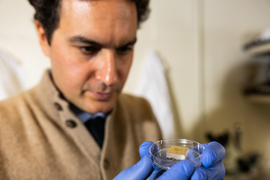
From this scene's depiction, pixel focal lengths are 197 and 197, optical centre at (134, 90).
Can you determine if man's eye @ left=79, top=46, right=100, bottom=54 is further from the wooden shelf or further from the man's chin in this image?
the wooden shelf

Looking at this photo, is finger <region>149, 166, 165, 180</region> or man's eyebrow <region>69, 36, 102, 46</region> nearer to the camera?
finger <region>149, 166, 165, 180</region>

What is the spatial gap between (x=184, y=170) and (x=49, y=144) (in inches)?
17.3

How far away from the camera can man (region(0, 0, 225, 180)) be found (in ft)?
1.69

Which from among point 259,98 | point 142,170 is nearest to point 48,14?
point 142,170

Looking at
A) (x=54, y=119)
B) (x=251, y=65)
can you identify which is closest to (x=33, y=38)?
(x=54, y=119)

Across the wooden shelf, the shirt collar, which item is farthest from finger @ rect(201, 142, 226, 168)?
the wooden shelf

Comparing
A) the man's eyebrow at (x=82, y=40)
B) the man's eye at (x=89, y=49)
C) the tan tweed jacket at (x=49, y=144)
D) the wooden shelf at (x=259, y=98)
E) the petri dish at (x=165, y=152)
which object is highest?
the man's eyebrow at (x=82, y=40)

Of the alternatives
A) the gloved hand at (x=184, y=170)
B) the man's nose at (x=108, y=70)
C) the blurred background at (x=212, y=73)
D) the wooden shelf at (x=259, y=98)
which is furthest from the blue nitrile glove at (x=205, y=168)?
the wooden shelf at (x=259, y=98)

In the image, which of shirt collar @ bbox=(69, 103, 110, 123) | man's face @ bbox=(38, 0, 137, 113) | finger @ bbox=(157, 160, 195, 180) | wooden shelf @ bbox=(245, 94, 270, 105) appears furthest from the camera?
wooden shelf @ bbox=(245, 94, 270, 105)

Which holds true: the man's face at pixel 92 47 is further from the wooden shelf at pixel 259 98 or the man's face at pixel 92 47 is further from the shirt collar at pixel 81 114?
the wooden shelf at pixel 259 98

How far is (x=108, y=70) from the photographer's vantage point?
529 mm

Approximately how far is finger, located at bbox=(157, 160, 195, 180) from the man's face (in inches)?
11.4

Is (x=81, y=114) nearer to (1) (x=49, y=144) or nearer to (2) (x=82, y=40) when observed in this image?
(1) (x=49, y=144)

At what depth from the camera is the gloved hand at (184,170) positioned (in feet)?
1.04
